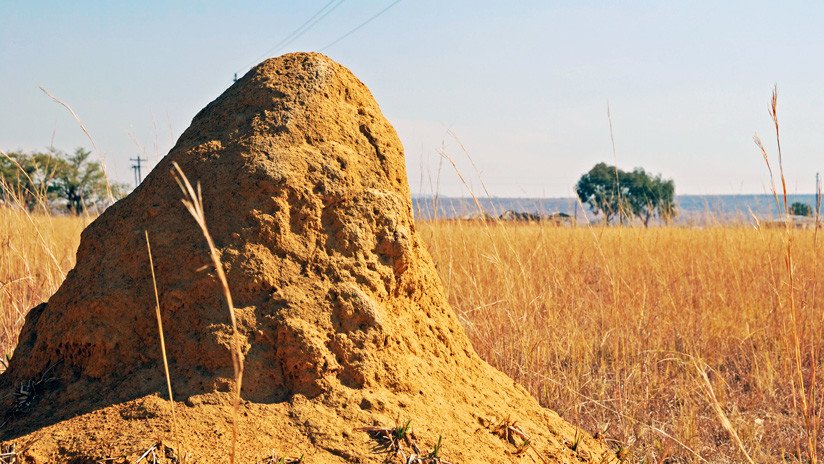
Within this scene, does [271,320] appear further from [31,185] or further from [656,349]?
[31,185]

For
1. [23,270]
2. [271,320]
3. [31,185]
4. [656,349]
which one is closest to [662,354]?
[656,349]

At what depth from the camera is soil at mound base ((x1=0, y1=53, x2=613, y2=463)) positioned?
6.47 feet

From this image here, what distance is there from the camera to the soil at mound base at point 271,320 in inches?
77.6

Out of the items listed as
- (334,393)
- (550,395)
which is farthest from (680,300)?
(334,393)

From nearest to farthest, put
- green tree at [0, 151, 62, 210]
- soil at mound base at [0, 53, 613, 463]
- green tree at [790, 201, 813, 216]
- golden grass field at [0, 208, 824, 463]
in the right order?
1. soil at mound base at [0, 53, 613, 463]
2. golden grass field at [0, 208, 824, 463]
3. green tree at [0, 151, 62, 210]
4. green tree at [790, 201, 813, 216]

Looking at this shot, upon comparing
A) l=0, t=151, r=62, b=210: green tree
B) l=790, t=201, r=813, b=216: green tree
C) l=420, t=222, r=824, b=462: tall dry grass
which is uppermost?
l=0, t=151, r=62, b=210: green tree

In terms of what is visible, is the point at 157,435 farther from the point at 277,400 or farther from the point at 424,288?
the point at 424,288

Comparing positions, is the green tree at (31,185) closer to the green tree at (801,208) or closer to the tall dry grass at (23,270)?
the tall dry grass at (23,270)

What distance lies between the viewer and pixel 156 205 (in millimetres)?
2367

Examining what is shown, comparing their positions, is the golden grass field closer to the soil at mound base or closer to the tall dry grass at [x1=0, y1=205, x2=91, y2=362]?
the tall dry grass at [x1=0, y1=205, x2=91, y2=362]

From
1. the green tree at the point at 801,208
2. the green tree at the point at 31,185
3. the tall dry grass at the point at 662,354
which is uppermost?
the green tree at the point at 31,185

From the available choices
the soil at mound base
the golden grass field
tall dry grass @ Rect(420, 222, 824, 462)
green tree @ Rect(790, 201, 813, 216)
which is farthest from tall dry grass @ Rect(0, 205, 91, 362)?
green tree @ Rect(790, 201, 813, 216)

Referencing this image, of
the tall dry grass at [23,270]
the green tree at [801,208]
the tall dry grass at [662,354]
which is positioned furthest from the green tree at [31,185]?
the green tree at [801,208]

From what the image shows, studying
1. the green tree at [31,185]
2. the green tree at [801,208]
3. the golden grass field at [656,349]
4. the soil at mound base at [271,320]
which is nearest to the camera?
the soil at mound base at [271,320]
